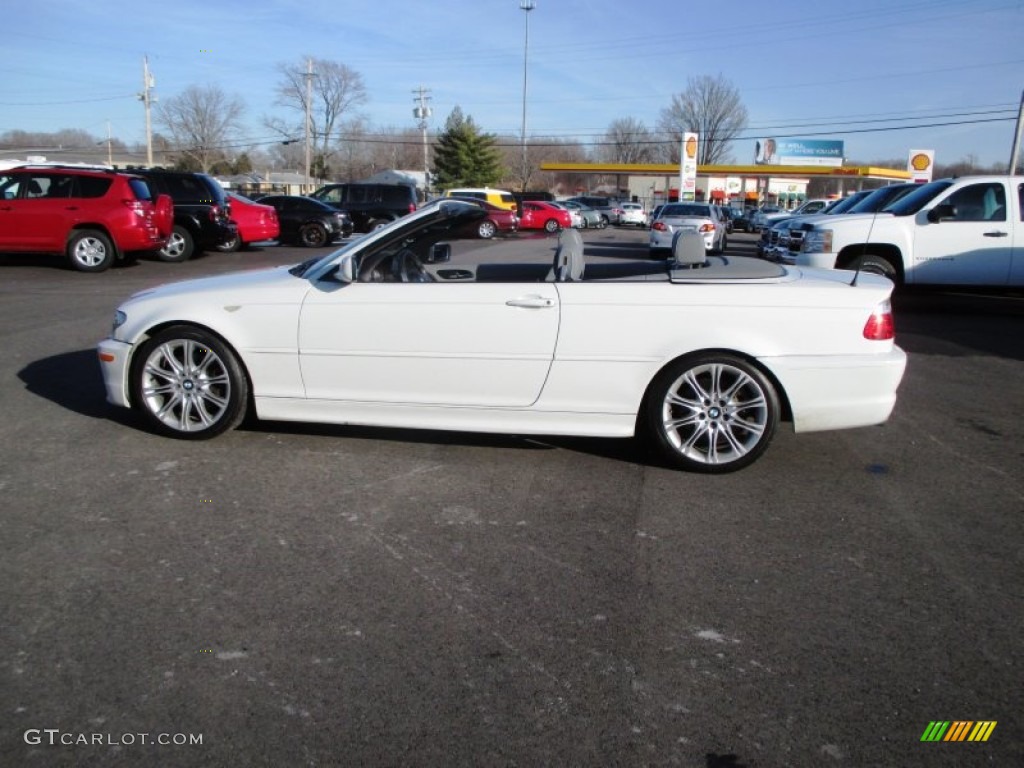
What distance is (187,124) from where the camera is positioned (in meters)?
84.0

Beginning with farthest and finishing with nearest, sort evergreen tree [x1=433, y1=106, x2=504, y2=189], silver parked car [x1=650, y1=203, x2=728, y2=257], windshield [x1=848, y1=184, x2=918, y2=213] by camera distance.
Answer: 1. evergreen tree [x1=433, y1=106, x2=504, y2=189]
2. silver parked car [x1=650, y1=203, x2=728, y2=257]
3. windshield [x1=848, y1=184, x2=918, y2=213]

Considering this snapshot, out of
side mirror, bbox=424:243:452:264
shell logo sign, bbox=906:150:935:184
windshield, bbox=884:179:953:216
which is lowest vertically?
side mirror, bbox=424:243:452:264

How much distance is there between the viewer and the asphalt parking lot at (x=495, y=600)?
237cm

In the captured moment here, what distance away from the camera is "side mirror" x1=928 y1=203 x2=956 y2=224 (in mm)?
10508

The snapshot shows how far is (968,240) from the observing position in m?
10.6

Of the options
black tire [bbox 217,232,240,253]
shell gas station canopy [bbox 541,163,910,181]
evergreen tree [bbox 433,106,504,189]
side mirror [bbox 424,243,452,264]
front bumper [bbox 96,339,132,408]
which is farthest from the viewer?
evergreen tree [bbox 433,106,504,189]

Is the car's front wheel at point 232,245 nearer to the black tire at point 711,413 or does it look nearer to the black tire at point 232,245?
the black tire at point 232,245

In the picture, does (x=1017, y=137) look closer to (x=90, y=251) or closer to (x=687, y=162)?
(x=687, y=162)

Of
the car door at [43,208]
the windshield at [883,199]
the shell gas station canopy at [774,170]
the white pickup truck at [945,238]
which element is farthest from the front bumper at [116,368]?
the shell gas station canopy at [774,170]

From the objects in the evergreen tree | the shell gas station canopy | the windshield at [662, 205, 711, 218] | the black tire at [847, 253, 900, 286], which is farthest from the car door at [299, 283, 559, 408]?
the evergreen tree

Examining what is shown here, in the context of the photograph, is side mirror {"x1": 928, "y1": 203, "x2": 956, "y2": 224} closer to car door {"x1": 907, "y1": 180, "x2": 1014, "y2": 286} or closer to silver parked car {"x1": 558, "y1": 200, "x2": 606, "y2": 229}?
car door {"x1": 907, "y1": 180, "x2": 1014, "y2": 286}

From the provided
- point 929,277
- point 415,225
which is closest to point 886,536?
point 415,225

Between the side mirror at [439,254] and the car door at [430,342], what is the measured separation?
777mm

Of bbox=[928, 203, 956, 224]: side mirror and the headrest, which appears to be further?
bbox=[928, 203, 956, 224]: side mirror
